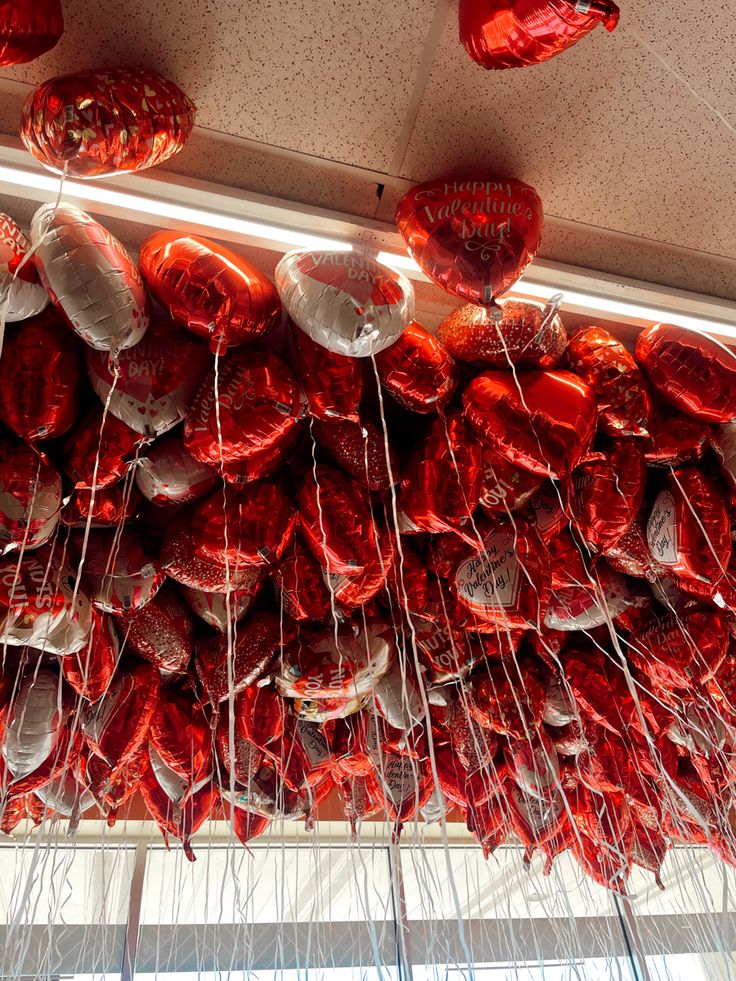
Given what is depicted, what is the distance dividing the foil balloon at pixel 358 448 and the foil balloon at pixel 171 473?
7.7 inches

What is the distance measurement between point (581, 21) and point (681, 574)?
0.92 metres

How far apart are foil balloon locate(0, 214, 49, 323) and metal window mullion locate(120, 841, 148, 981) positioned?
197 cm

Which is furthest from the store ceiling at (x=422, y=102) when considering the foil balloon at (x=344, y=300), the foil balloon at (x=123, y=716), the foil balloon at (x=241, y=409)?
→ the foil balloon at (x=123, y=716)

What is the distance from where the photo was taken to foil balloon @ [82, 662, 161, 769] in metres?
1.38

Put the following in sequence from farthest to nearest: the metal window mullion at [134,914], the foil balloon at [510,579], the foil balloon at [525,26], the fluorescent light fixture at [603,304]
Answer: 1. the metal window mullion at [134,914]
2. the foil balloon at [510,579]
3. the fluorescent light fixture at [603,304]
4. the foil balloon at [525,26]

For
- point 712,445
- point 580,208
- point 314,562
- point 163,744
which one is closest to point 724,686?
point 712,445

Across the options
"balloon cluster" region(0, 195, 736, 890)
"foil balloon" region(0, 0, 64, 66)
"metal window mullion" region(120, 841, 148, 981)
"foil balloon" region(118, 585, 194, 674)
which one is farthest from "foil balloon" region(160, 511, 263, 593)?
"metal window mullion" region(120, 841, 148, 981)

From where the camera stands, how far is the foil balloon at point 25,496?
3.50 feet

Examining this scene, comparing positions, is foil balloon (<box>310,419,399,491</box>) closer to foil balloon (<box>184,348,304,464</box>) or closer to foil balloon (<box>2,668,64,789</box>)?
foil balloon (<box>184,348,304,464</box>)

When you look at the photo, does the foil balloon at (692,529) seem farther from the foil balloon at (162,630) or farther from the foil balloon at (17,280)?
the foil balloon at (17,280)

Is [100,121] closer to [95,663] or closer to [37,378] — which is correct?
[37,378]

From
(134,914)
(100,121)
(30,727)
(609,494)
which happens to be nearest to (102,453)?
(100,121)

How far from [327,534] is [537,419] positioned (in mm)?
372

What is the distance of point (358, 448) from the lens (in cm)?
120
